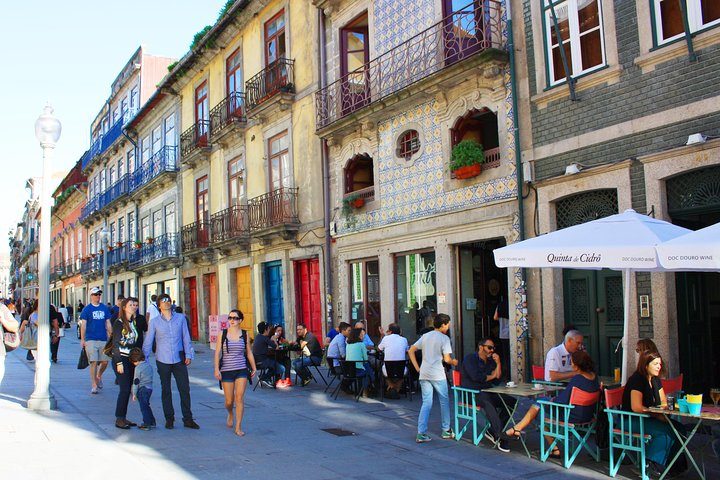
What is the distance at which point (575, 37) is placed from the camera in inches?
432

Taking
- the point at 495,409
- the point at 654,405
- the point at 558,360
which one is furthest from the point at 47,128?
the point at 654,405

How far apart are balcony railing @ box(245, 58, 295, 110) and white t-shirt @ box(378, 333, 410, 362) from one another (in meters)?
9.53

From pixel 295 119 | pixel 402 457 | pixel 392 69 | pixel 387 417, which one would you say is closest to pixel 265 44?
pixel 295 119

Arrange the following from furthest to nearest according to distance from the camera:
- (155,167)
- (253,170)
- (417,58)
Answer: (155,167) → (253,170) → (417,58)

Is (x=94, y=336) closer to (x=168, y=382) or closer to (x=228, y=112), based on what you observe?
(x=168, y=382)

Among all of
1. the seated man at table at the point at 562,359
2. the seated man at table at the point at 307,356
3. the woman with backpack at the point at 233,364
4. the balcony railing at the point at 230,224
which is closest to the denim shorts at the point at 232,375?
the woman with backpack at the point at 233,364

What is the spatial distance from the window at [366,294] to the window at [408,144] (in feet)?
8.25

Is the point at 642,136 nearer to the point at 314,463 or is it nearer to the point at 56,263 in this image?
the point at 314,463

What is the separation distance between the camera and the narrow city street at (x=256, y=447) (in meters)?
6.84

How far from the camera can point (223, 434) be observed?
870 cm

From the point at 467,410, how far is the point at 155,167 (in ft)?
78.5

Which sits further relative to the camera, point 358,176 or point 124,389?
point 358,176

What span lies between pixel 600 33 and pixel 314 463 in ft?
24.6

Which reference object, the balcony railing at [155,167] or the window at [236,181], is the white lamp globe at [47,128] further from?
the balcony railing at [155,167]
